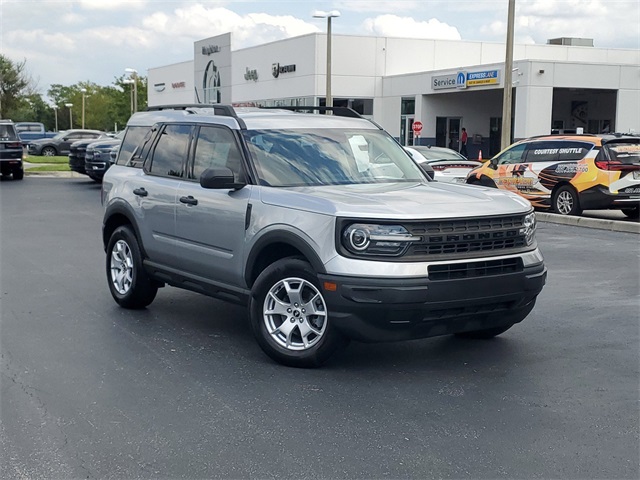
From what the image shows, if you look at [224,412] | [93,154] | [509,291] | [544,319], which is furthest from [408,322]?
[93,154]

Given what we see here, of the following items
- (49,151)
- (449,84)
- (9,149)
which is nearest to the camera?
(9,149)

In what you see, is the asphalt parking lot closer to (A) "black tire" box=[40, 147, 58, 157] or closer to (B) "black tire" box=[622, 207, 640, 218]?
(B) "black tire" box=[622, 207, 640, 218]

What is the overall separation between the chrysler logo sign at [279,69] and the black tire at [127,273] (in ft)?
140

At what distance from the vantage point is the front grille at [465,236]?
562 cm

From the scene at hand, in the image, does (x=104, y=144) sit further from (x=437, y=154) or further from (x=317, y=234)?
(x=317, y=234)

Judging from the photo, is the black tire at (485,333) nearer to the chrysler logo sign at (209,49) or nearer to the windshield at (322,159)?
the windshield at (322,159)

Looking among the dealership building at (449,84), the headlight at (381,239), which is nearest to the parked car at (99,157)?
the dealership building at (449,84)

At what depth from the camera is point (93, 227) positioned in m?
15.2

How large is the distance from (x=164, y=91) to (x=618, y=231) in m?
65.3

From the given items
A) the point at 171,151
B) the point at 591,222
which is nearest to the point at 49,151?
the point at 591,222

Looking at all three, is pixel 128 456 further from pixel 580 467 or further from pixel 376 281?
pixel 580 467

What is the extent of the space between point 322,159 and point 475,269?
1786mm

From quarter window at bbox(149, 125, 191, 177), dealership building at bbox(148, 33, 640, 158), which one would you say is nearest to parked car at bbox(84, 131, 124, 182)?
quarter window at bbox(149, 125, 191, 177)

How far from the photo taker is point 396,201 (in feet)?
19.4
